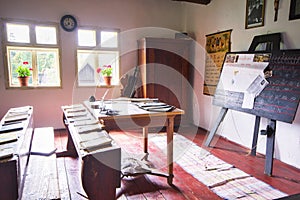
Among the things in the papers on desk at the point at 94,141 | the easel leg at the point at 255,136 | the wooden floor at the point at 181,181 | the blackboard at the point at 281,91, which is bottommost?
the wooden floor at the point at 181,181

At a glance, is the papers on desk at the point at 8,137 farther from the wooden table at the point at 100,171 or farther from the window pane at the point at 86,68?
the window pane at the point at 86,68

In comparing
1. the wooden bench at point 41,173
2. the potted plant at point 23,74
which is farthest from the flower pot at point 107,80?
the wooden bench at point 41,173

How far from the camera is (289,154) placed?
286 cm

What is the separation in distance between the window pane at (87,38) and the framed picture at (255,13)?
278 centimetres

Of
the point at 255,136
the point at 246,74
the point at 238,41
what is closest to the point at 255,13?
the point at 238,41

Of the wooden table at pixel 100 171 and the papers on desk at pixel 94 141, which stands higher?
the papers on desk at pixel 94 141

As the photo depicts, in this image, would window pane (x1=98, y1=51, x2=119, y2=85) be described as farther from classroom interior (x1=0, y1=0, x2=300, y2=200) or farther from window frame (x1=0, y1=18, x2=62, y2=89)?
window frame (x1=0, y1=18, x2=62, y2=89)

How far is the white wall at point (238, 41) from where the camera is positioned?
2.81 m

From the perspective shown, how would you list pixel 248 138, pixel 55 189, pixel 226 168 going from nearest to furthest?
pixel 55 189
pixel 226 168
pixel 248 138

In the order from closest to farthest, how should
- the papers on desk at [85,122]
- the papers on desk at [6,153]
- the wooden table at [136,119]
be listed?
the papers on desk at [6,153] < the wooden table at [136,119] < the papers on desk at [85,122]

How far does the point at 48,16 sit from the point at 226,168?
12.7 ft

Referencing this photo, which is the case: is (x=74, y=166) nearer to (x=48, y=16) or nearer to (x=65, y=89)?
(x=65, y=89)

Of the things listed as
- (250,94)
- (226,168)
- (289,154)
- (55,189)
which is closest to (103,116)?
(55,189)

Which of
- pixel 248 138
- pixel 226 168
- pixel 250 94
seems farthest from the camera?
pixel 248 138
